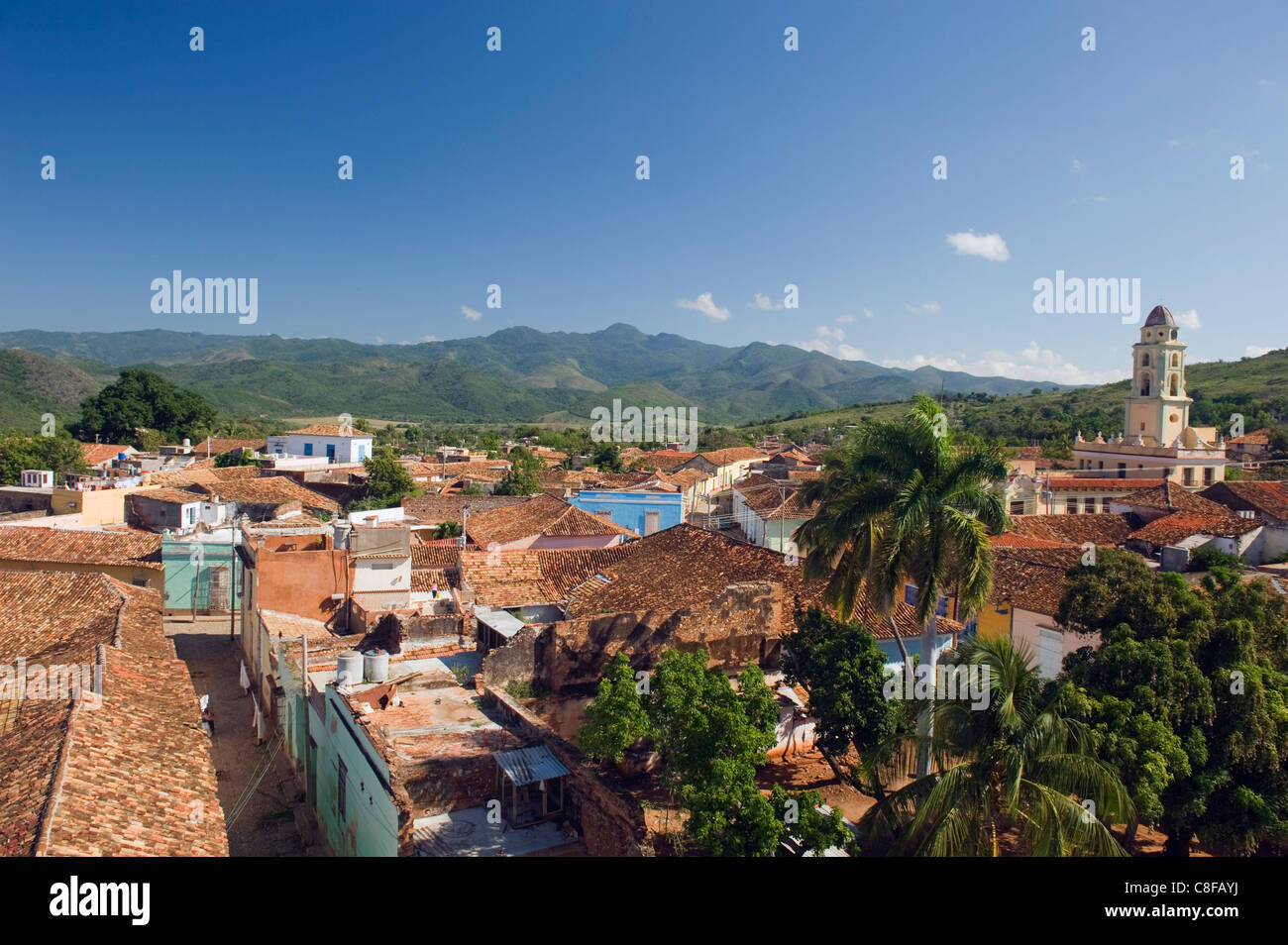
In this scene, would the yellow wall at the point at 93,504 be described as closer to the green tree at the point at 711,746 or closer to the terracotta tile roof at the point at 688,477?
the terracotta tile roof at the point at 688,477

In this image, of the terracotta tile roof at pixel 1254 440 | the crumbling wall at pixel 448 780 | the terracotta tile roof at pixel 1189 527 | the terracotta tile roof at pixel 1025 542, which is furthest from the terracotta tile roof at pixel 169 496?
the terracotta tile roof at pixel 1254 440

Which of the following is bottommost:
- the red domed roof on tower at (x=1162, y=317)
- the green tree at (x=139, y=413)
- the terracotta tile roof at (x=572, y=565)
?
the terracotta tile roof at (x=572, y=565)

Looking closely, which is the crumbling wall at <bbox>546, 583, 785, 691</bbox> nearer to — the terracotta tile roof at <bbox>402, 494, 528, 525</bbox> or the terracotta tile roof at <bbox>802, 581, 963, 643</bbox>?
the terracotta tile roof at <bbox>802, 581, 963, 643</bbox>

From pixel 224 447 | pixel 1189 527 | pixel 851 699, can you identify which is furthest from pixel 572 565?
pixel 224 447

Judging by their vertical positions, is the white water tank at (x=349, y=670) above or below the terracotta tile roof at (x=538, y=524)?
below

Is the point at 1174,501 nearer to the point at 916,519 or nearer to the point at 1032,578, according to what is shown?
the point at 1032,578
